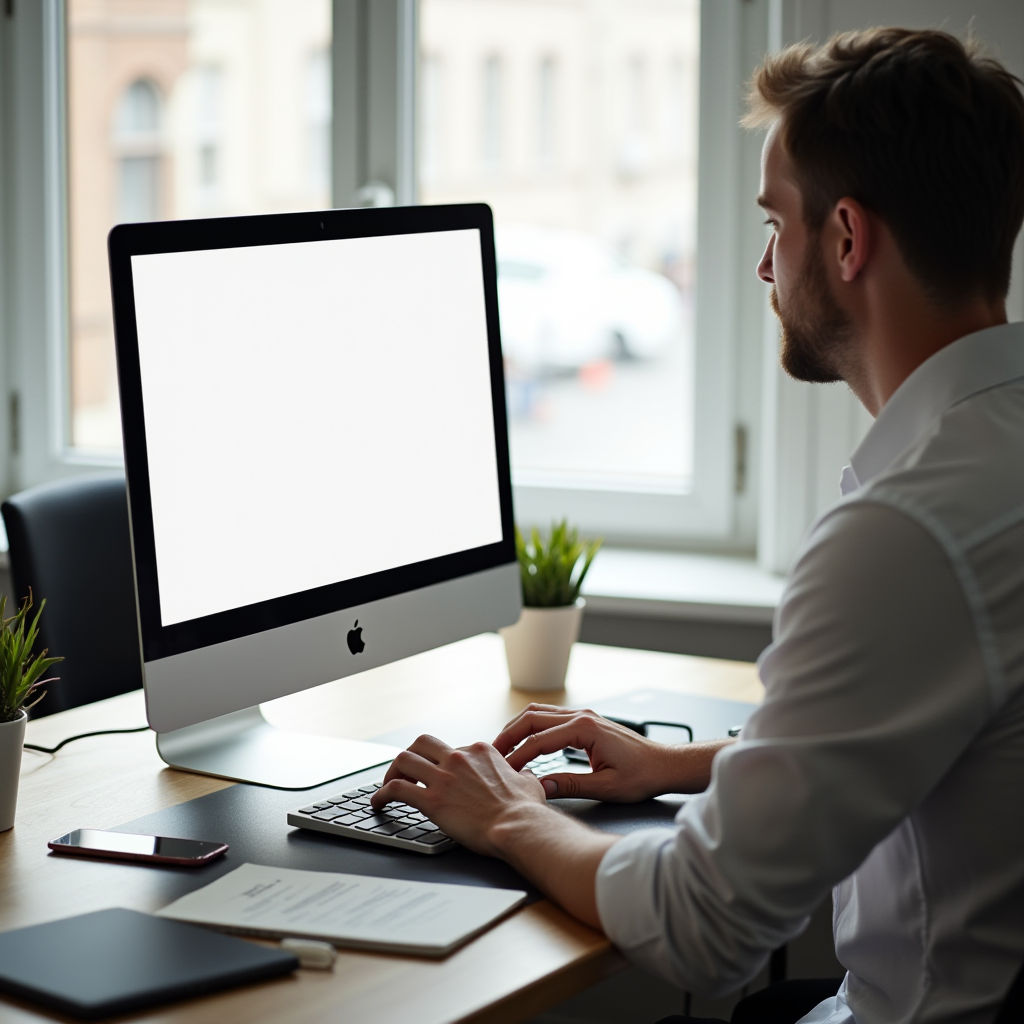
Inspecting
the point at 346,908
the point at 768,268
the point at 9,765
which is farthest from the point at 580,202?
the point at 346,908

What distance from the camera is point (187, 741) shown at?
4.61ft

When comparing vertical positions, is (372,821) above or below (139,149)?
below

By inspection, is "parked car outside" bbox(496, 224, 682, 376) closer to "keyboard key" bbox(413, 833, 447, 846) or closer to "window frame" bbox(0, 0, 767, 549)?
"window frame" bbox(0, 0, 767, 549)

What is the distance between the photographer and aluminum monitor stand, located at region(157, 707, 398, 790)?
1.34 meters

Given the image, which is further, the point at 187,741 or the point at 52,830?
the point at 187,741

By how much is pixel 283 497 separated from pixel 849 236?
1.93 ft

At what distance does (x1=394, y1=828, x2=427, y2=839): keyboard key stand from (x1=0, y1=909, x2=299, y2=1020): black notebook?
0.21m

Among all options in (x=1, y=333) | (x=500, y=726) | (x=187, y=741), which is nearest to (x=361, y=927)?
(x=187, y=741)

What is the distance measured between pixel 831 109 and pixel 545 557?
2.74ft

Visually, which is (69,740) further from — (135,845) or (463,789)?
(463,789)

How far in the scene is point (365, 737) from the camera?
1.51 metres

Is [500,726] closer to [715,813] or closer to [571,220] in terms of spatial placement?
[715,813]

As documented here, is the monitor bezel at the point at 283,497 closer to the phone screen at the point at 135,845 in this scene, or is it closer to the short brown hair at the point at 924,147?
the phone screen at the point at 135,845

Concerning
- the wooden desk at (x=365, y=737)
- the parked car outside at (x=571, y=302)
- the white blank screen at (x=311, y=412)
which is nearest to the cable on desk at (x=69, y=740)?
the wooden desk at (x=365, y=737)
